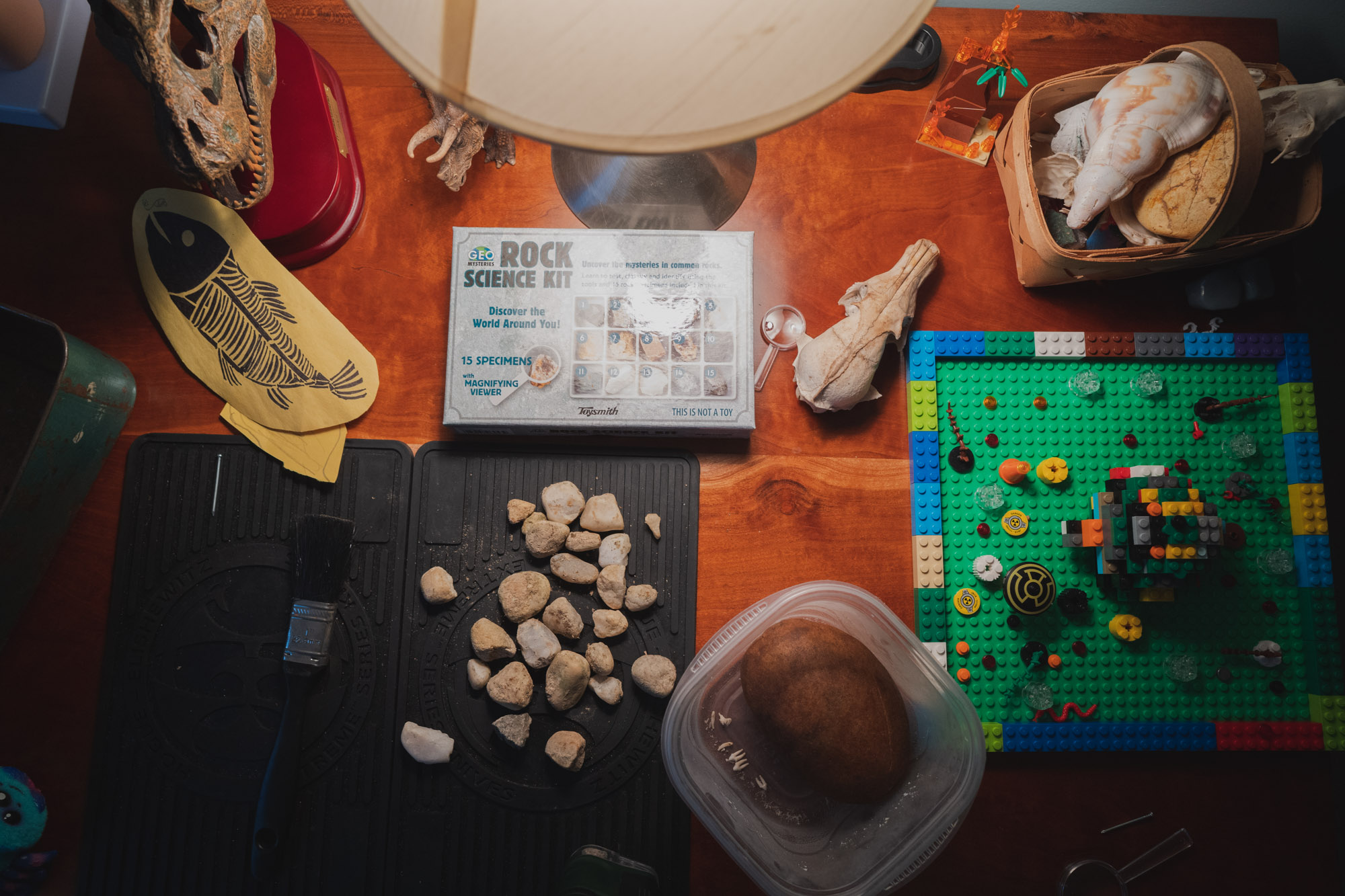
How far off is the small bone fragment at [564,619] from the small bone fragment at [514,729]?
110 mm

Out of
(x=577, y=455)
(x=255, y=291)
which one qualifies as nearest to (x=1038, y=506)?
(x=577, y=455)

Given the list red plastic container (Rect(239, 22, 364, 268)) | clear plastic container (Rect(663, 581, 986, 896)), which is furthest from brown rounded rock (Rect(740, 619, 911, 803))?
red plastic container (Rect(239, 22, 364, 268))

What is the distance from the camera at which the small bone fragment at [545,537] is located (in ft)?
3.07

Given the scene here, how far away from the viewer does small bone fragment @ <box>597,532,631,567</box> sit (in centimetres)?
94

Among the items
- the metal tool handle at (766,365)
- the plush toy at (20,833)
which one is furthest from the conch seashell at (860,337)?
the plush toy at (20,833)

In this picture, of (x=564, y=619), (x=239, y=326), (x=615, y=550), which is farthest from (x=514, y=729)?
(x=239, y=326)

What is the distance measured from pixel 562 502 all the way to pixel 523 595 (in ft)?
0.41

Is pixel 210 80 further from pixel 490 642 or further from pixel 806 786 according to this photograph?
pixel 806 786

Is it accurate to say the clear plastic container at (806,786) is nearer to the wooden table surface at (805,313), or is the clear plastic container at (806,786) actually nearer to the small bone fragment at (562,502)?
the wooden table surface at (805,313)

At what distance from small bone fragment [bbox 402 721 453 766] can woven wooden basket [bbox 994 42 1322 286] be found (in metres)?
0.94

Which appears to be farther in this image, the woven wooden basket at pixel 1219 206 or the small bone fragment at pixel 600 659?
the small bone fragment at pixel 600 659

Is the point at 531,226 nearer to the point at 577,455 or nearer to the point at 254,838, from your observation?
the point at 577,455

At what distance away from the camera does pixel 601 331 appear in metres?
0.93

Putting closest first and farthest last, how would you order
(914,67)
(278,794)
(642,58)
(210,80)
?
(642,58) < (210,80) < (278,794) < (914,67)
